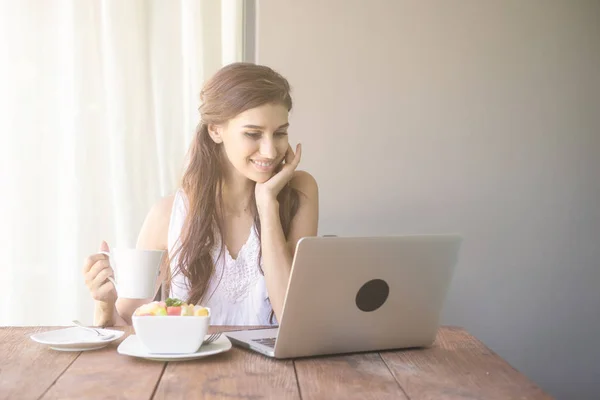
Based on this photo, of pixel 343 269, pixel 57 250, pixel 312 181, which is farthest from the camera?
pixel 57 250

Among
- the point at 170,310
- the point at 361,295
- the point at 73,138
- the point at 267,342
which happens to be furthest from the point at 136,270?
the point at 73,138

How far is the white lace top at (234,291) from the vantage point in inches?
80.2

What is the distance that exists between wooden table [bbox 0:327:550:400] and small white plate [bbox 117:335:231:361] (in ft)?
0.04

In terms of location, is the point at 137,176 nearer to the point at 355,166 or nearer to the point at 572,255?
the point at 355,166

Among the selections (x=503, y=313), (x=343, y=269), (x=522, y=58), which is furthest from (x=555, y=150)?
(x=343, y=269)

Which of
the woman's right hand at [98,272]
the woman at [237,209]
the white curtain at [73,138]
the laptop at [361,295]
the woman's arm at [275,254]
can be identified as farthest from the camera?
the white curtain at [73,138]

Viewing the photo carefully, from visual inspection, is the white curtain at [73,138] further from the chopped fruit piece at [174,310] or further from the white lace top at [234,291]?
the chopped fruit piece at [174,310]

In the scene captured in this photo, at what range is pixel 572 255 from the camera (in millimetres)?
2676

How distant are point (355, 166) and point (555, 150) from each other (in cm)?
Answer: 76

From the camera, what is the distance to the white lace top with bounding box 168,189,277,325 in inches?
80.2

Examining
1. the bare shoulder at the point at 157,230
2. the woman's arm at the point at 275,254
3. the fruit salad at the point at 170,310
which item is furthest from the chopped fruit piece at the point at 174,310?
the bare shoulder at the point at 157,230

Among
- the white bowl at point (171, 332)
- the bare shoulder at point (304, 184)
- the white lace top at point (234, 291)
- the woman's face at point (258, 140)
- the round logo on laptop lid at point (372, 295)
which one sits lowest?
the white lace top at point (234, 291)

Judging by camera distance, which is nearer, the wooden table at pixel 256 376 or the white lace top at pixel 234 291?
the wooden table at pixel 256 376

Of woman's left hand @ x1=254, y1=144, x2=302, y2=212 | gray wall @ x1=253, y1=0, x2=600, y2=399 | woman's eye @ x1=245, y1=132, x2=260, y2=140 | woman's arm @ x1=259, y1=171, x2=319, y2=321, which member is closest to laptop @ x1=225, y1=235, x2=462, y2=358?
woman's arm @ x1=259, y1=171, x2=319, y2=321
